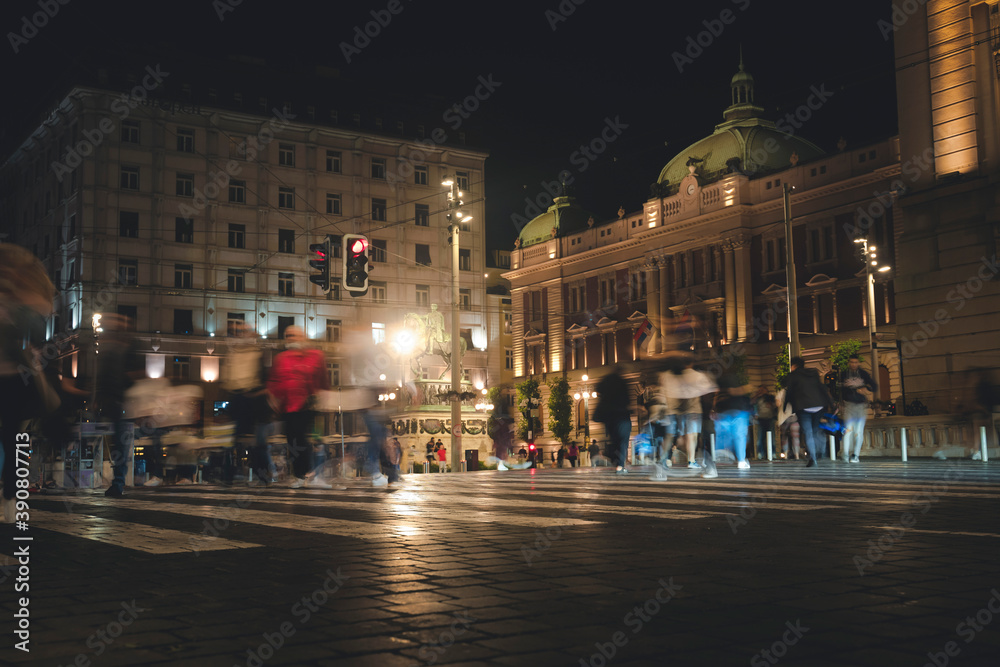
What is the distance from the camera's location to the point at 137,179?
6097cm

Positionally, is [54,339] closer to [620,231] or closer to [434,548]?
[620,231]

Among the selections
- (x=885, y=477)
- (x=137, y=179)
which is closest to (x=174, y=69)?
(x=137, y=179)

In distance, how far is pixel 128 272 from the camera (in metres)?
60.2

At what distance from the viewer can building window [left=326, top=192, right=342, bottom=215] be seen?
219 feet

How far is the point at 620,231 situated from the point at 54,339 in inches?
1449

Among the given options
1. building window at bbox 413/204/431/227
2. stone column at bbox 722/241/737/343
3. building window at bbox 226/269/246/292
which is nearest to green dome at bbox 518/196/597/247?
building window at bbox 413/204/431/227
